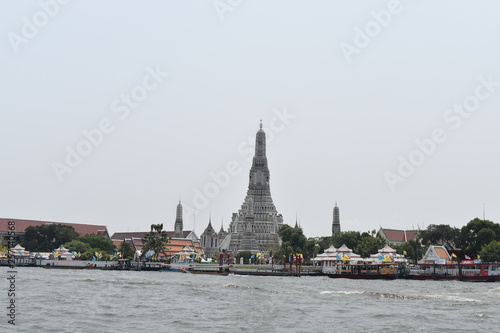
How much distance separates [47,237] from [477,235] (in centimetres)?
10145

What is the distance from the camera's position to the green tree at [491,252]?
91938mm

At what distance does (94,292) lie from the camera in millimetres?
54688

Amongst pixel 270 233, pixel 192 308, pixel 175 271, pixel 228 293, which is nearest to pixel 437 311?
pixel 192 308

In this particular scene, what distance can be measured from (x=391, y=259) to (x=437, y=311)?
58.2m

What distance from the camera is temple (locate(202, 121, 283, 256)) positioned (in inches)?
6668

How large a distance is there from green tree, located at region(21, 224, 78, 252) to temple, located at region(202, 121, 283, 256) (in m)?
40.0

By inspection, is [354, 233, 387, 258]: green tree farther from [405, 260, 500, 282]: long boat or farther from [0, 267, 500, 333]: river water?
[0, 267, 500, 333]: river water

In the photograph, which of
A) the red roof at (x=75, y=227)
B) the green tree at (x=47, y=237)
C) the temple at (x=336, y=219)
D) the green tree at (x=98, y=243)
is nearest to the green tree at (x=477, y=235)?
the temple at (x=336, y=219)

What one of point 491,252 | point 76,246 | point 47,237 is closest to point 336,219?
point 76,246

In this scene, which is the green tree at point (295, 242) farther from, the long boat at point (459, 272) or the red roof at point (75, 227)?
the red roof at point (75, 227)

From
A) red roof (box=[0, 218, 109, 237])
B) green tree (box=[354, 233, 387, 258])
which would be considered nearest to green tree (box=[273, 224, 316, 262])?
green tree (box=[354, 233, 387, 258])

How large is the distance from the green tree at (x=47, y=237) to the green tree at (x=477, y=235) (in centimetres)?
A: 9272

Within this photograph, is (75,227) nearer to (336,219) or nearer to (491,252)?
(336,219)

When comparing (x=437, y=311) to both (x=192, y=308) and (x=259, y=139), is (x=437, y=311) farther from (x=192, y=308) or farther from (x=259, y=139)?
(x=259, y=139)
